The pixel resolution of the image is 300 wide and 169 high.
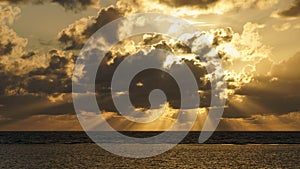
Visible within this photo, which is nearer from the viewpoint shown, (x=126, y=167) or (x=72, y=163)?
(x=126, y=167)

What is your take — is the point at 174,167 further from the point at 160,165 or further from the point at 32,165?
the point at 32,165

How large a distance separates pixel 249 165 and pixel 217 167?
225 inches

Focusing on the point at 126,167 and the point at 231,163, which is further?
the point at 231,163

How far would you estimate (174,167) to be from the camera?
66312 millimetres

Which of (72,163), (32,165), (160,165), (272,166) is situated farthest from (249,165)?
(32,165)

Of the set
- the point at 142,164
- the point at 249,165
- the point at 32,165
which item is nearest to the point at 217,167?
the point at 249,165

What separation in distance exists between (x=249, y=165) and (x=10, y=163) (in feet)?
110

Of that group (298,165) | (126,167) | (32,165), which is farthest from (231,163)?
(32,165)

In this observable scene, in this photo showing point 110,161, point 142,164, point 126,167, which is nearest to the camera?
point 126,167

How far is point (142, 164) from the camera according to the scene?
227 ft

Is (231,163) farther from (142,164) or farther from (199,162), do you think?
(142,164)

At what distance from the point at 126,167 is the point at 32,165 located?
13.1 meters

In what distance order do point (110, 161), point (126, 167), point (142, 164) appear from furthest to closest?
1. point (110, 161)
2. point (142, 164)
3. point (126, 167)

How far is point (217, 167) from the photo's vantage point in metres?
67.1
